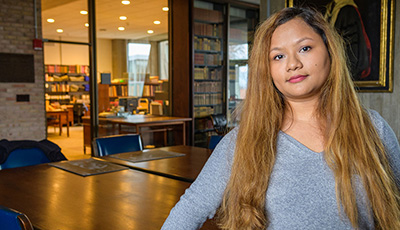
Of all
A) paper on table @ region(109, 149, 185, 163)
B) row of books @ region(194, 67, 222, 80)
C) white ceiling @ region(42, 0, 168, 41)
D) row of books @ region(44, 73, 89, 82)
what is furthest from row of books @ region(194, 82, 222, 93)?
row of books @ region(44, 73, 89, 82)

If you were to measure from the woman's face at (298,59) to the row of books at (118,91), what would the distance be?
622cm

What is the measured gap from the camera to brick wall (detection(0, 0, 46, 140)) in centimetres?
580

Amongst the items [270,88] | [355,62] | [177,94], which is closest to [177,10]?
[177,94]

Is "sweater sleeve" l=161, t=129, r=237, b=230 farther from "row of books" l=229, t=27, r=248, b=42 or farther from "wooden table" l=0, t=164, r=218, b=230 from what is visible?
"row of books" l=229, t=27, r=248, b=42

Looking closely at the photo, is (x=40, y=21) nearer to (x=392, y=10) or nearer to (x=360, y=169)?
(x=392, y=10)

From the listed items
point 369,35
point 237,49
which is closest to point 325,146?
point 369,35

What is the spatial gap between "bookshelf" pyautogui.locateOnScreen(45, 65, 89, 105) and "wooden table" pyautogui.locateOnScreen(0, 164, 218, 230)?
312 inches

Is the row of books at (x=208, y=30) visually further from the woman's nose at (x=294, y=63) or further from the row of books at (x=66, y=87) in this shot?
the woman's nose at (x=294, y=63)

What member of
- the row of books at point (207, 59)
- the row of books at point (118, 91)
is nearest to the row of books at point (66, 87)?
the row of books at point (118, 91)

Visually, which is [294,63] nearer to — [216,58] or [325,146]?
[325,146]

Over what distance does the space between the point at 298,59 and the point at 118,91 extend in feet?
21.0

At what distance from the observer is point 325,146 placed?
1.09 meters

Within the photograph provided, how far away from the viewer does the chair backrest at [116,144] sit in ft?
12.2

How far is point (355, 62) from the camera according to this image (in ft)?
14.4
